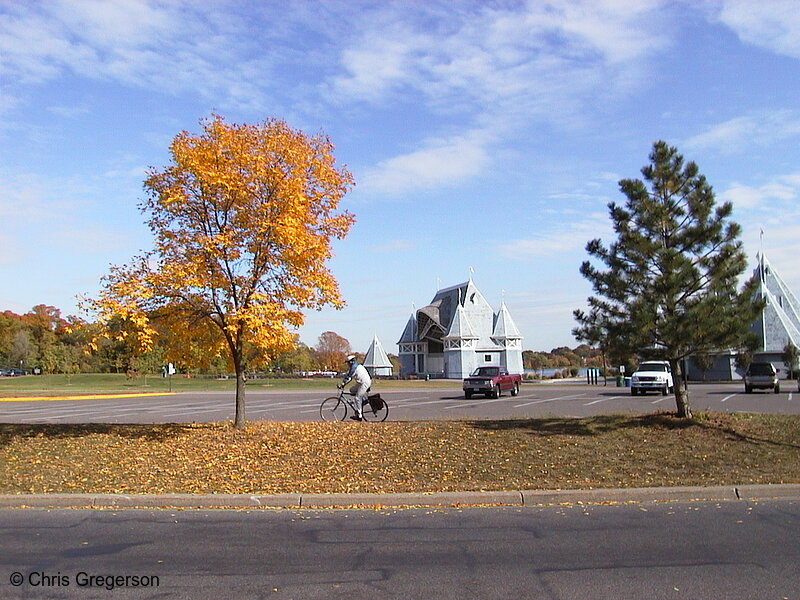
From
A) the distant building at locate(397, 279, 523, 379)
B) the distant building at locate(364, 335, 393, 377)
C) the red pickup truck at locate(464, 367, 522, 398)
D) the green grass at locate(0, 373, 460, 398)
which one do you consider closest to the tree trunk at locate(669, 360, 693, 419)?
the red pickup truck at locate(464, 367, 522, 398)

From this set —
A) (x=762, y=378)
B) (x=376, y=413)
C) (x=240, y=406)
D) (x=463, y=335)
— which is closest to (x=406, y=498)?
(x=240, y=406)

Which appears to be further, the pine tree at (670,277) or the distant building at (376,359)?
the distant building at (376,359)

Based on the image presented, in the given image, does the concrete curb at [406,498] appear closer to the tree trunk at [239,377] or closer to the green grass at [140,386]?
the tree trunk at [239,377]

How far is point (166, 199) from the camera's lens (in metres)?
12.8

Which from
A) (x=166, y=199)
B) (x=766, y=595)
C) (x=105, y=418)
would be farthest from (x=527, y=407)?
(x=766, y=595)

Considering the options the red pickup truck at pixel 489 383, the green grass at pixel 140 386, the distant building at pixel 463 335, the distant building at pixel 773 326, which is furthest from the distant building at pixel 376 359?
the red pickup truck at pixel 489 383

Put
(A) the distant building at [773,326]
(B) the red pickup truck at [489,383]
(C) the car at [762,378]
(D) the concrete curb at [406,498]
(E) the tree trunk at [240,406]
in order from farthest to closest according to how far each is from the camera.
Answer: (A) the distant building at [773,326] < (B) the red pickup truck at [489,383] < (C) the car at [762,378] < (E) the tree trunk at [240,406] < (D) the concrete curb at [406,498]

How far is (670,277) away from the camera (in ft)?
43.1

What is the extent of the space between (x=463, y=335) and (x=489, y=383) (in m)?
43.8

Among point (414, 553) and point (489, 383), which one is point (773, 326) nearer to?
point (489, 383)

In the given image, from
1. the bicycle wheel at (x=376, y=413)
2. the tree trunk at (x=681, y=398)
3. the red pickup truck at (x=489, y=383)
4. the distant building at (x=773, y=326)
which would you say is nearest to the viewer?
the tree trunk at (x=681, y=398)

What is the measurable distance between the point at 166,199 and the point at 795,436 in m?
12.3

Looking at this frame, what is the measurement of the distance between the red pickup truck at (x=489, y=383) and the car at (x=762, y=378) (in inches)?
436

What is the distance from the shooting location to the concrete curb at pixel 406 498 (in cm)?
946
